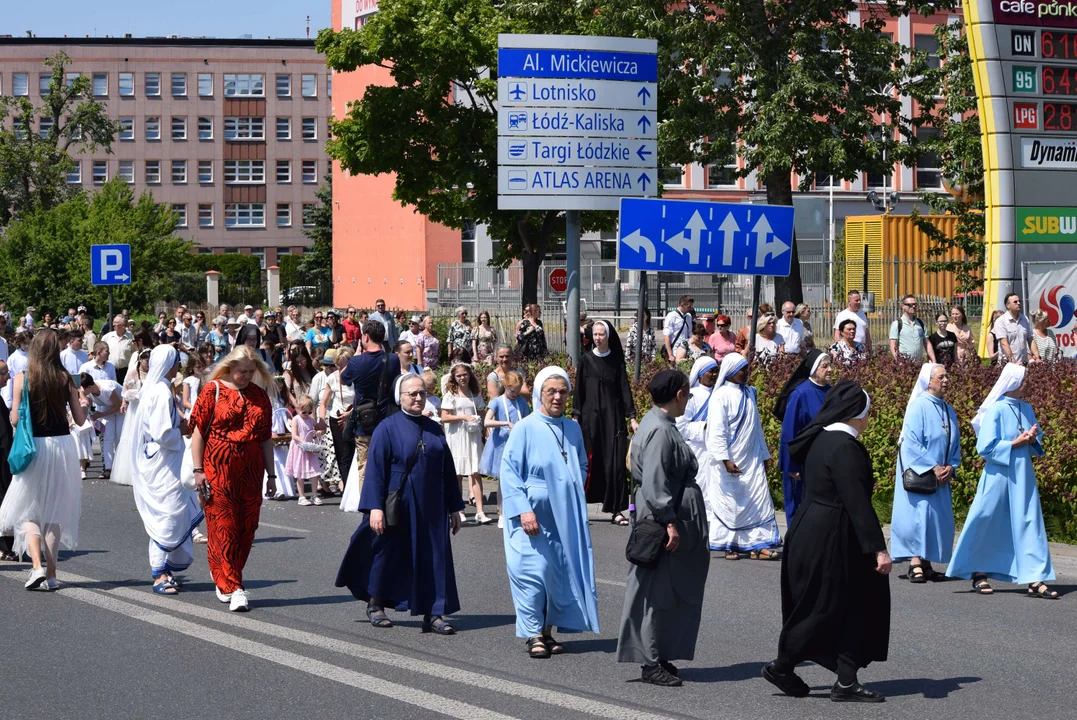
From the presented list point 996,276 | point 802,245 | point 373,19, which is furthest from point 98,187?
point 996,276

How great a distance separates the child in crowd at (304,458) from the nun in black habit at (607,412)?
3.79 meters

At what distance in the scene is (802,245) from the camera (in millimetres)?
61688

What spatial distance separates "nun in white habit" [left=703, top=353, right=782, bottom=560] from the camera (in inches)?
492

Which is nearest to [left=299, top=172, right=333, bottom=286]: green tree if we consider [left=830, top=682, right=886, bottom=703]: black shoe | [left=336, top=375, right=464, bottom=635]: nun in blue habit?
[left=336, top=375, right=464, bottom=635]: nun in blue habit

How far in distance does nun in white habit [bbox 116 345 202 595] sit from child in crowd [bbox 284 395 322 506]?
595 cm

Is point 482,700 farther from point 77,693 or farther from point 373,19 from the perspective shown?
point 373,19

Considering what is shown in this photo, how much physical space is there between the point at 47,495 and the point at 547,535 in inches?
163

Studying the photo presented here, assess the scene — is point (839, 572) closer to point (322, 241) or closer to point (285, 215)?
point (322, 241)

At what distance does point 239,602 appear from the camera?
9727 millimetres

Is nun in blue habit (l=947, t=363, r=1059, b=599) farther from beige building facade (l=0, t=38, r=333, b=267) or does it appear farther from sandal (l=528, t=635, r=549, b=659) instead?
beige building facade (l=0, t=38, r=333, b=267)

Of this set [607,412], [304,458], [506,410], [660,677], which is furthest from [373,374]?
[660,677]

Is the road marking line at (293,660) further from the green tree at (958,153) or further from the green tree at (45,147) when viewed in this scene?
the green tree at (45,147)

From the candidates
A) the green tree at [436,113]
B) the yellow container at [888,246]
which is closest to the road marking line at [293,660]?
the green tree at [436,113]

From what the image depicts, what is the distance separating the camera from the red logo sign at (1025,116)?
18.9 metres
